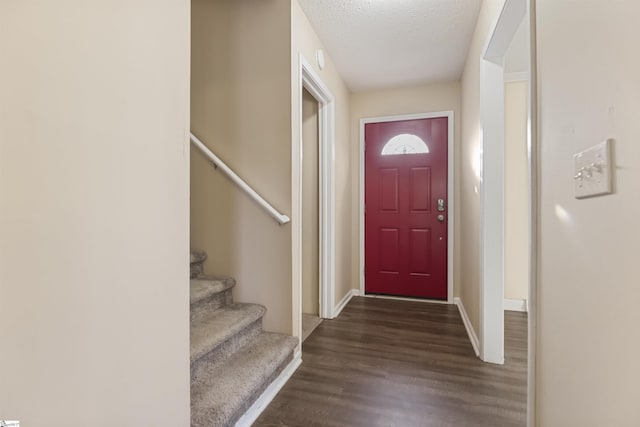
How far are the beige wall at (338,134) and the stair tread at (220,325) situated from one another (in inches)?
46.2

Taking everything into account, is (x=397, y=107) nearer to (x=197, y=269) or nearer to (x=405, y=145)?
(x=405, y=145)

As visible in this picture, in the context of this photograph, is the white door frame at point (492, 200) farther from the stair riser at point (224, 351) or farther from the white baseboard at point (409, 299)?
the stair riser at point (224, 351)

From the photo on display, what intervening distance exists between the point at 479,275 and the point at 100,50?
2411 millimetres

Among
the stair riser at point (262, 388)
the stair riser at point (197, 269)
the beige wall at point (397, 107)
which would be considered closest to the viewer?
the stair riser at point (262, 388)

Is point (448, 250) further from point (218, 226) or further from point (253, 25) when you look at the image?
point (253, 25)

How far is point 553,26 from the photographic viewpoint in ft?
3.20

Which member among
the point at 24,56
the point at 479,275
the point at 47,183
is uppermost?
the point at 24,56

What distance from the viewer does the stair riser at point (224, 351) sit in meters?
1.51

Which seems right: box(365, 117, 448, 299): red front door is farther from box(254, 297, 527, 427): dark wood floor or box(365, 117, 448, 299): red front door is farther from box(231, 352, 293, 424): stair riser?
box(231, 352, 293, 424): stair riser

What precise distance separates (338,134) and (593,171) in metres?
2.67

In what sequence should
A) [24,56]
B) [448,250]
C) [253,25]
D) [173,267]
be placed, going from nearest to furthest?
[24,56]
[173,267]
[253,25]
[448,250]

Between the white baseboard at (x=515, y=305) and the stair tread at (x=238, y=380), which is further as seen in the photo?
the white baseboard at (x=515, y=305)

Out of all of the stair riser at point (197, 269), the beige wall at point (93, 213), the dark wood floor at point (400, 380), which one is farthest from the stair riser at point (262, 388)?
the stair riser at point (197, 269)

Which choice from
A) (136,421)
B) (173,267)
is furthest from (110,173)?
(136,421)
